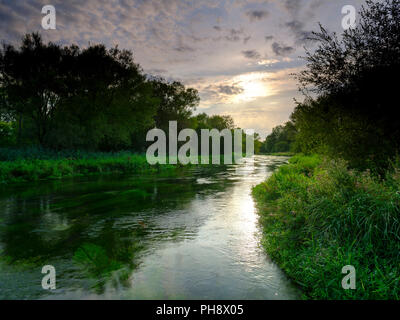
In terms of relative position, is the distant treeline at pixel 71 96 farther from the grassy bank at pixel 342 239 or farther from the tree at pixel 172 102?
the grassy bank at pixel 342 239

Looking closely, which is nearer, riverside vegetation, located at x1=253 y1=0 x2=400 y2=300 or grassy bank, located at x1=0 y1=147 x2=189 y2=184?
riverside vegetation, located at x1=253 y1=0 x2=400 y2=300

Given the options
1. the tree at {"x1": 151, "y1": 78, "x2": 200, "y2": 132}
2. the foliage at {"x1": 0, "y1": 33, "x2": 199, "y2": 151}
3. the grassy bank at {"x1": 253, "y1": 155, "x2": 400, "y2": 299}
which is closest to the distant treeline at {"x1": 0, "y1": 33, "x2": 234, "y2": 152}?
the foliage at {"x1": 0, "y1": 33, "x2": 199, "y2": 151}

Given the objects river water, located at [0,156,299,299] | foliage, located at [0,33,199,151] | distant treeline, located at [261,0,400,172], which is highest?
foliage, located at [0,33,199,151]

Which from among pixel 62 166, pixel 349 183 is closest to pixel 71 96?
pixel 62 166

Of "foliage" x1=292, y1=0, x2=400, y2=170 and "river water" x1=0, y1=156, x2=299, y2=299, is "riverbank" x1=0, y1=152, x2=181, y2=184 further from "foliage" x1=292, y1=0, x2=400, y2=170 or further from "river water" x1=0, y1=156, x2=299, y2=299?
"foliage" x1=292, y1=0, x2=400, y2=170

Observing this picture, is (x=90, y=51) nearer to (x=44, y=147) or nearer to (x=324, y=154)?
(x=44, y=147)

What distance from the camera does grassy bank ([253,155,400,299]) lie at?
3639 mm

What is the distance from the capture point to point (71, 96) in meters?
28.5

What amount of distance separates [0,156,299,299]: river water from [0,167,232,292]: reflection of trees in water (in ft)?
0.07

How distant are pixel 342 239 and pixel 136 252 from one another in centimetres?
384

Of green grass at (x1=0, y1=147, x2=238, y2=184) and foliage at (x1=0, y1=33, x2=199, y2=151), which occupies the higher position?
foliage at (x1=0, y1=33, x2=199, y2=151)

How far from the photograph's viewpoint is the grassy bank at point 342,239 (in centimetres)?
364

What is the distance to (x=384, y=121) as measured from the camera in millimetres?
7422

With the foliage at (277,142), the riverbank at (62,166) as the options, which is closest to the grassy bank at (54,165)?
the riverbank at (62,166)
